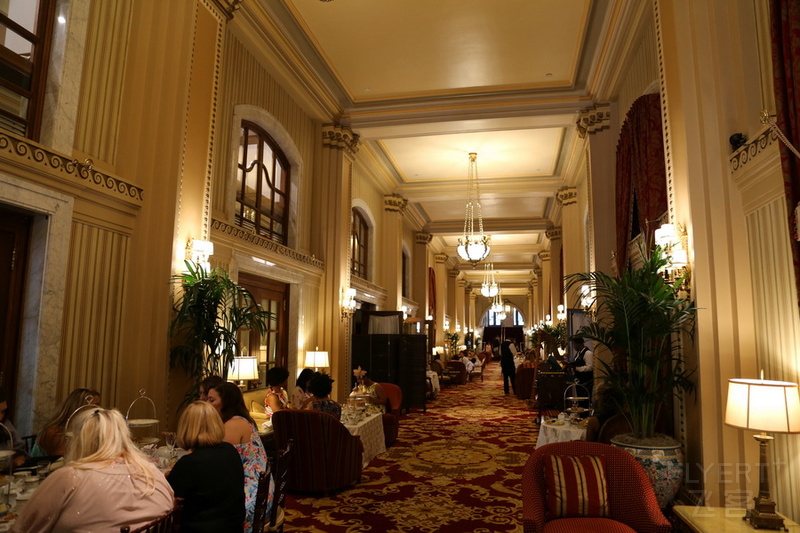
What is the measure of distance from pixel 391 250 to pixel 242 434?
36.2 ft

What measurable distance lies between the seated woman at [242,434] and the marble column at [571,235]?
1009cm

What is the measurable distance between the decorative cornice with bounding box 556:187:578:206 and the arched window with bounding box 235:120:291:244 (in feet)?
24.1

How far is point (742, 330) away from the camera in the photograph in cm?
419

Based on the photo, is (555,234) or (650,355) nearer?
(650,355)

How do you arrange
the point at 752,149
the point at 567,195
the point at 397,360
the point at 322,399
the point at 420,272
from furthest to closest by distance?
the point at 420,272 → the point at 567,195 → the point at 397,360 → the point at 322,399 → the point at 752,149

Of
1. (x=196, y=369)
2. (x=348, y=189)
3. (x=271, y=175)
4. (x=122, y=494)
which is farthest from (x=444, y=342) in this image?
(x=122, y=494)

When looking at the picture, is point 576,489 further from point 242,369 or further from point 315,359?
point 315,359

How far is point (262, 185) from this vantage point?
8.00 meters

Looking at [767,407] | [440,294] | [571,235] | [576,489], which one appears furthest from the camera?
[440,294]

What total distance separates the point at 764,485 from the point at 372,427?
14.4ft

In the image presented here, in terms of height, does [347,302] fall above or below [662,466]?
above

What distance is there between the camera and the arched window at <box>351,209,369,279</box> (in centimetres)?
1232

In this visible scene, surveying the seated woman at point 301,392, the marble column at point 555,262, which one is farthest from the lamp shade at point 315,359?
the marble column at point 555,262

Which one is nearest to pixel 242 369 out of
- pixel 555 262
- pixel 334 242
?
pixel 334 242
